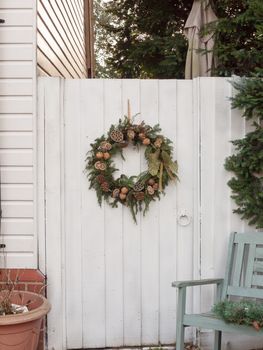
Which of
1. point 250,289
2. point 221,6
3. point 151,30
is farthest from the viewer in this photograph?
point 151,30

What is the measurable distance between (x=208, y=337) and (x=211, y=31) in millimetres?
2590

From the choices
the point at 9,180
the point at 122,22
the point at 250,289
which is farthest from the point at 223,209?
the point at 122,22

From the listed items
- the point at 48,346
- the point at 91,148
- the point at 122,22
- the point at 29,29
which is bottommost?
the point at 48,346

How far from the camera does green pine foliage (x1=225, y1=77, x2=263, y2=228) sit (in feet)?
10.2

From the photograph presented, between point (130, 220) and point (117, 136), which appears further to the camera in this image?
point (130, 220)

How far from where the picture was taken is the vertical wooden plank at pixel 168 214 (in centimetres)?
337

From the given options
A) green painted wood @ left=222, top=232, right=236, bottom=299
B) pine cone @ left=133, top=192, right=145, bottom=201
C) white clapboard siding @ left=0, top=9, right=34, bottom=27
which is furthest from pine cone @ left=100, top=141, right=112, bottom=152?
green painted wood @ left=222, top=232, right=236, bottom=299

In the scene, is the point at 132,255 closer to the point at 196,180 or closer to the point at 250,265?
the point at 196,180

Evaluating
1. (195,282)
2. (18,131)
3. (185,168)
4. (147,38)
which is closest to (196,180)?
(185,168)

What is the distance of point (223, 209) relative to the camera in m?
3.35

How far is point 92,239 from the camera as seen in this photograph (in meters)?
3.36

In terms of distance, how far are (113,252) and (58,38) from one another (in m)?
2.16

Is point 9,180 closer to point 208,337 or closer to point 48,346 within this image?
point 48,346

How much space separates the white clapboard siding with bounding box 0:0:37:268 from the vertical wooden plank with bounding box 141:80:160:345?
0.76 meters
